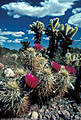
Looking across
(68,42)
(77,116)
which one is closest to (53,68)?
(77,116)

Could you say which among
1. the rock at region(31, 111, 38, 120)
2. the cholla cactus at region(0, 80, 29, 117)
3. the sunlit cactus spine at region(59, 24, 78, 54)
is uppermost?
the sunlit cactus spine at region(59, 24, 78, 54)

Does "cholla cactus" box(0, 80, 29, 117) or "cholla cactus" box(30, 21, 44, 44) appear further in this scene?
"cholla cactus" box(30, 21, 44, 44)

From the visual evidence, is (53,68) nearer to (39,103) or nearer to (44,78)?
(44,78)

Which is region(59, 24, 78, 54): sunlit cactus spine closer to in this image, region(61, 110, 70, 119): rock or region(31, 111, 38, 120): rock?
region(61, 110, 70, 119): rock

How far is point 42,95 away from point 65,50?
279 inches

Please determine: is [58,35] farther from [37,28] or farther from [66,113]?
[66,113]

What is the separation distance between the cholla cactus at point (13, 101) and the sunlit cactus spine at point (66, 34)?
24.7ft

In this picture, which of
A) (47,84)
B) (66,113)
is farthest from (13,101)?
(66,113)

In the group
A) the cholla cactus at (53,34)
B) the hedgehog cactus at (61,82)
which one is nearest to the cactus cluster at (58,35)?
the cholla cactus at (53,34)

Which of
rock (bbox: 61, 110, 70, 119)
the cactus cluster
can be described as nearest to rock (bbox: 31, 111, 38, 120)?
rock (bbox: 61, 110, 70, 119)

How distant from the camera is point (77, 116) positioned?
13.8 ft

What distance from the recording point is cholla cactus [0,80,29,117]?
380 cm

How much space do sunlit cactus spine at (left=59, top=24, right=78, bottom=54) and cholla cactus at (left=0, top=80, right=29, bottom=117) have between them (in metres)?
7.51

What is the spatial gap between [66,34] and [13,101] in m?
7.98
